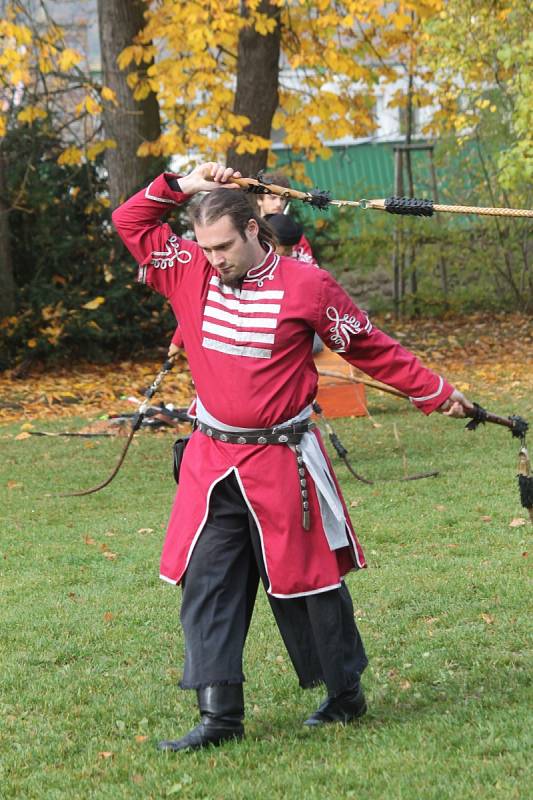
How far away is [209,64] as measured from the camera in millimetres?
14820

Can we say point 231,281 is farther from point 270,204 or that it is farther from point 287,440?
point 270,204

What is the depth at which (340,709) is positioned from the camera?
14.4 ft

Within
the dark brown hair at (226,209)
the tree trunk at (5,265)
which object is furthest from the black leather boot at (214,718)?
the tree trunk at (5,265)

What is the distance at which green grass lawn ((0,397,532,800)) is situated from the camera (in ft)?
13.0

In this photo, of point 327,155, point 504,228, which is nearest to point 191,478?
point 327,155

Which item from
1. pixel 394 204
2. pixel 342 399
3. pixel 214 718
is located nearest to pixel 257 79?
pixel 342 399

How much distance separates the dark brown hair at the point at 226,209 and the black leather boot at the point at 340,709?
1.65 m

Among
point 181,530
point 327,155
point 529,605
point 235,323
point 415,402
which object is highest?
point 327,155

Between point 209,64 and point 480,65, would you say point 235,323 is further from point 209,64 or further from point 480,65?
point 480,65

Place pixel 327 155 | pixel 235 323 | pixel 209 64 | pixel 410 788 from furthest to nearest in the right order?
pixel 327 155, pixel 209 64, pixel 235 323, pixel 410 788

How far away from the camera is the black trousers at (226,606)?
4.20 meters

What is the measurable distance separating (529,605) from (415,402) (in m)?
1.98

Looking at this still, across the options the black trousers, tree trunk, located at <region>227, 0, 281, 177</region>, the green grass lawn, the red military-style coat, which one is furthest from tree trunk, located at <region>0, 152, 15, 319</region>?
the black trousers

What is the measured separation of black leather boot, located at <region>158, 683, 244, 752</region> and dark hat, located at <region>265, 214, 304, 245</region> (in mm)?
4600
